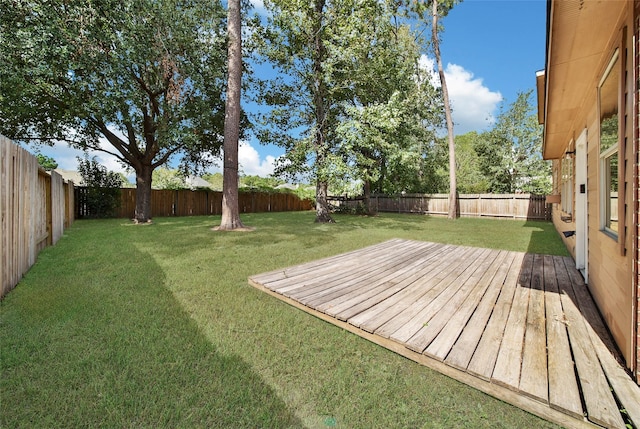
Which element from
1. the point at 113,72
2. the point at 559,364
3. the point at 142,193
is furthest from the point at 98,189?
the point at 559,364

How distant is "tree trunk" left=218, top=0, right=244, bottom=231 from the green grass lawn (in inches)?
204

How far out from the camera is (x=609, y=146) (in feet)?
7.97

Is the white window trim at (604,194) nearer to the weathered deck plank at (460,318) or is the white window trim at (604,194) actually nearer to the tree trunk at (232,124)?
the weathered deck plank at (460,318)

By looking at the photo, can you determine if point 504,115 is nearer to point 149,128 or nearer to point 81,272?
point 149,128

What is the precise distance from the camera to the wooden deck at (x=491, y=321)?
149cm

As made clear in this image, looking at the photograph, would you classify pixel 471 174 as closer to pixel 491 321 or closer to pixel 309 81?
pixel 309 81

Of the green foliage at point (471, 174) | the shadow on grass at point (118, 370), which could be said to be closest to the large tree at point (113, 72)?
the shadow on grass at point (118, 370)

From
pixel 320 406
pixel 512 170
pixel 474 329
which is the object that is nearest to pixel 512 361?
pixel 474 329

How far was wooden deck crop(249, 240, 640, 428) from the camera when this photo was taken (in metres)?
1.49

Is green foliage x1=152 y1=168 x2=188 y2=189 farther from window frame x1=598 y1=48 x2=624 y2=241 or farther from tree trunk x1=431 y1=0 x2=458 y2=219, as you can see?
window frame x1=598 y1=48 x2=624 y2=241

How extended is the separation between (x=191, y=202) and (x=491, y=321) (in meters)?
15.7

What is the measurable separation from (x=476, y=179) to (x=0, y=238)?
20.6 m

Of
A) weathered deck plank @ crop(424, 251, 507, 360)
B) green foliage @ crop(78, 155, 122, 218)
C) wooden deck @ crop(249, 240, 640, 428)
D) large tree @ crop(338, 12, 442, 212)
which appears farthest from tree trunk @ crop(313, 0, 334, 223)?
green foliage @ crop(78, 155, 122, 218)

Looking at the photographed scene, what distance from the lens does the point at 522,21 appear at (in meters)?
8.06
